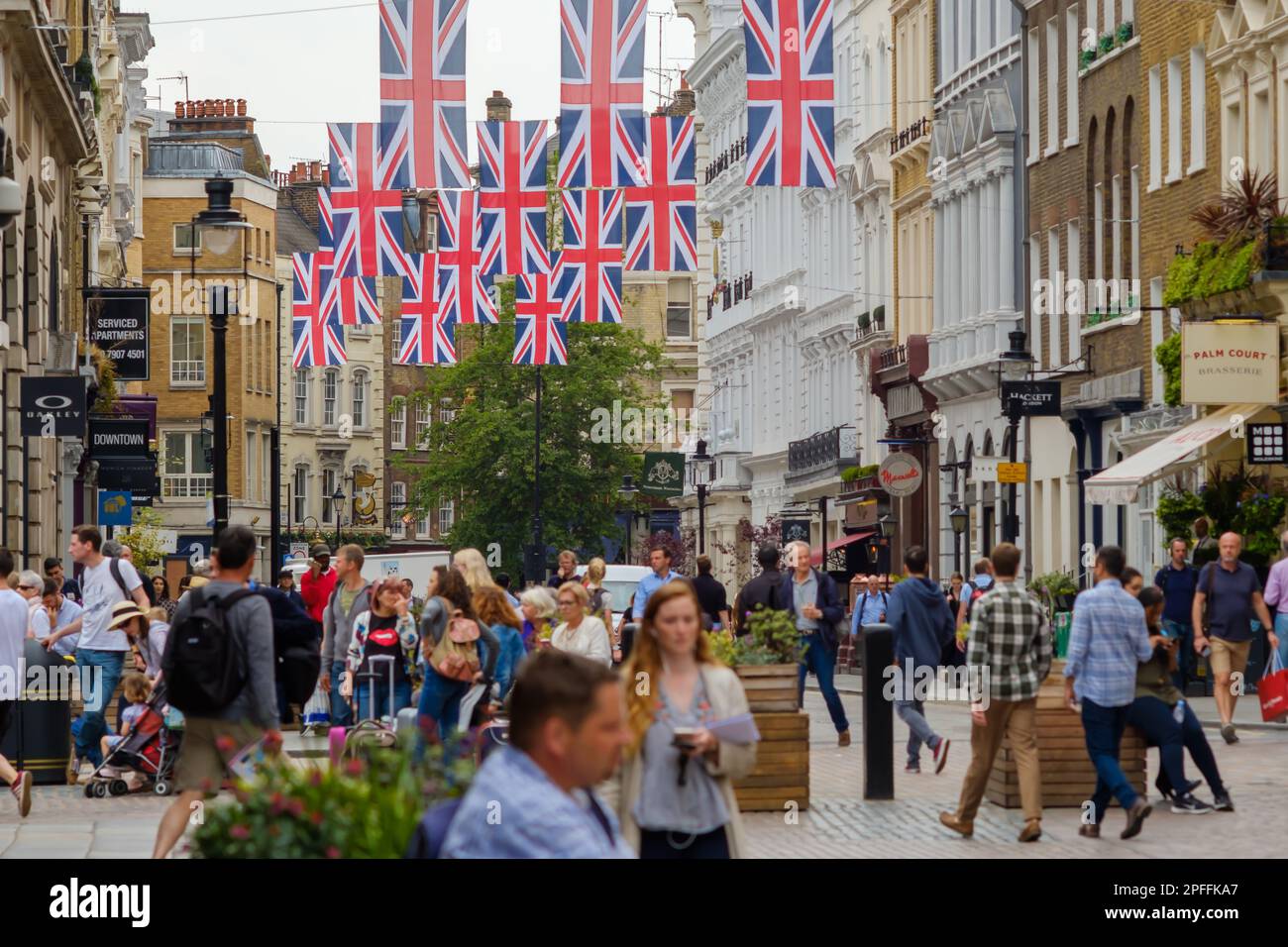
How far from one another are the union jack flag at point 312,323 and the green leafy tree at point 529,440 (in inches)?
1089

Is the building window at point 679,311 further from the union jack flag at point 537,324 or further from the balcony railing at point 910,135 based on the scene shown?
the union jack flag at point 537,324

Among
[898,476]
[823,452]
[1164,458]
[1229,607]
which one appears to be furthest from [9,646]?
[823,452]

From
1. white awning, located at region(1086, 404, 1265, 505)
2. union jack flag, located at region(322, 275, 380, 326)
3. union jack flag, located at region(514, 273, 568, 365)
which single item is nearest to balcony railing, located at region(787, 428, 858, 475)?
union jack flag, located at region(514, 273, 568, 365)

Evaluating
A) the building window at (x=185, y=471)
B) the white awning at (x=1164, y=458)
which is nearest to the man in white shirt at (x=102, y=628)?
the white awning at (x=1164, y=458)

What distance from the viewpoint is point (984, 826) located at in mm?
17188

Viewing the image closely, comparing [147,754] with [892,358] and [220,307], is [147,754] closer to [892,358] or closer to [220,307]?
[220,307]

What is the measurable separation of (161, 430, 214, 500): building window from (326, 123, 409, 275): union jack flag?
5550 centimetres

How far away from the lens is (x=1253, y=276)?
3316cm

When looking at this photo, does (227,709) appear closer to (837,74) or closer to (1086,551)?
(1086,551)

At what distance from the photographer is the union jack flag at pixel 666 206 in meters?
38.3

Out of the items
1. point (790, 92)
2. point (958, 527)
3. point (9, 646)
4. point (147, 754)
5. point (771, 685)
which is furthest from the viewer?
point (958, 527)

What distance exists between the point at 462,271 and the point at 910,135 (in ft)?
47.7
